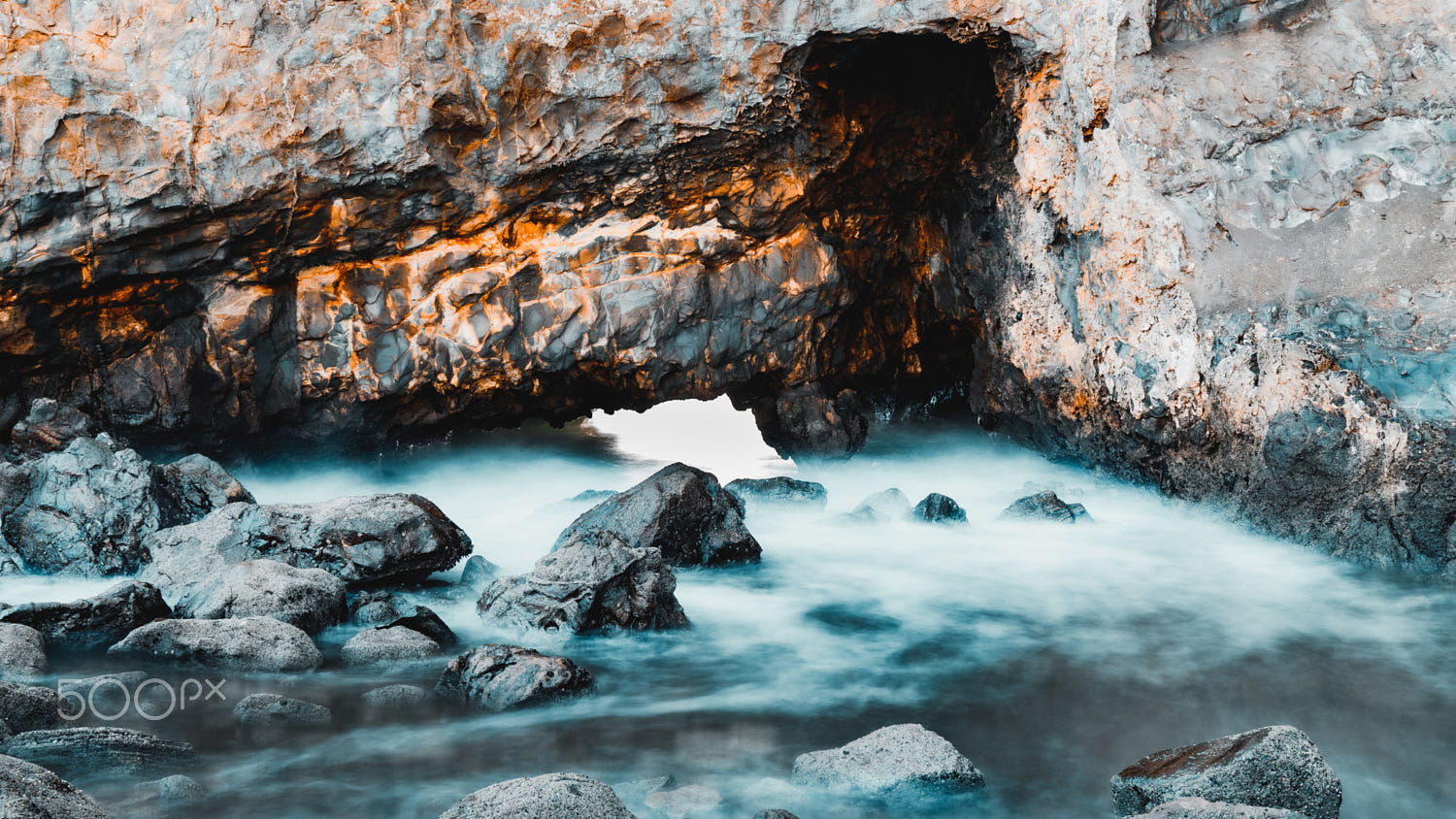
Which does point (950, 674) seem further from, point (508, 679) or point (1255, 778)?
point (508, 679)

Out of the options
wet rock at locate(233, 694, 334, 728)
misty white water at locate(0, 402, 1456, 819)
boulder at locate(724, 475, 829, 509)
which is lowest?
misty white water at locate(0, 402, 1456, 819)

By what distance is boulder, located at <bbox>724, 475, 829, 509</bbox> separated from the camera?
7852mm

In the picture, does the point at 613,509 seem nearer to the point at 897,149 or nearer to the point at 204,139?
the point at 204,139

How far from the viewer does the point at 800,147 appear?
8.27m

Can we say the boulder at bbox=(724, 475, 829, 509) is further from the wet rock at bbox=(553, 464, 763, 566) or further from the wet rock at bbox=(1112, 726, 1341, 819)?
the wet rock at bbox=(1112, 726, 1341, 819)

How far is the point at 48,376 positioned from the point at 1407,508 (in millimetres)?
8179

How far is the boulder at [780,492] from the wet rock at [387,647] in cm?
338

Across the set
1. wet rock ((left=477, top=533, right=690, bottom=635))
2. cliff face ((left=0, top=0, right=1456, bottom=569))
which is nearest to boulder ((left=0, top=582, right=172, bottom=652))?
wet rock ((left=477, top=533, right=690, bottom=635))

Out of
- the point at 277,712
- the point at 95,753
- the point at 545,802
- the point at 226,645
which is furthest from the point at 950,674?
the point at 95,753

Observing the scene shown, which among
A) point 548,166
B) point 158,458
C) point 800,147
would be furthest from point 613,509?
point 158,458

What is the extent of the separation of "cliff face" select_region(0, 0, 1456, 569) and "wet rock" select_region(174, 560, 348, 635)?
10.1 ft

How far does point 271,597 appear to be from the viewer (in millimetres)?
4910

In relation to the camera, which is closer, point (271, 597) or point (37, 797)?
point (37, 797)

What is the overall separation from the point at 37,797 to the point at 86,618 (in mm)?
2290
